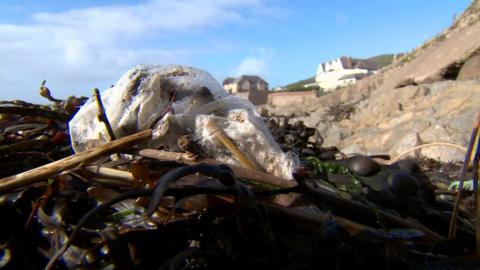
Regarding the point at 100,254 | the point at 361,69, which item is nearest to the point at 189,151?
the point at 100,254

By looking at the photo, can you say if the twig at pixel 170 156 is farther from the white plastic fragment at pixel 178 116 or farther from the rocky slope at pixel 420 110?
the rocky slope at pixel 420 110

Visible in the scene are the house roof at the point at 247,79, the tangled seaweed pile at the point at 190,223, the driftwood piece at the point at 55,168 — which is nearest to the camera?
the tangled seaweed pile at the point at 190,223

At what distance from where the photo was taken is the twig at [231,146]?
3.67 feet

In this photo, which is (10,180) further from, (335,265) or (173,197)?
(335,265)

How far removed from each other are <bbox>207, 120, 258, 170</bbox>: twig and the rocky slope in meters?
5.19

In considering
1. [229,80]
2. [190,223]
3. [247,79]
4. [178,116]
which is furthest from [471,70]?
[247,79]

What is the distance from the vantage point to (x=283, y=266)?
77 centimetres

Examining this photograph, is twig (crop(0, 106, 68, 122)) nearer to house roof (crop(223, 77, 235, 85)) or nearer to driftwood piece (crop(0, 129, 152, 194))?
driftwood piece (crop(0, 129, 152, 194))

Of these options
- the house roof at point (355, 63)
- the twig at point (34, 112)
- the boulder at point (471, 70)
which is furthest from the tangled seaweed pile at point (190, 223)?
the house roof at point (355, 63)

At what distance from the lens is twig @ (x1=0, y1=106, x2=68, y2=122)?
4.27 ft

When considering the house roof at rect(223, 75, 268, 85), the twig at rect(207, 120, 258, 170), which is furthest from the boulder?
the house roof at rect(223, 75, 268, 85)

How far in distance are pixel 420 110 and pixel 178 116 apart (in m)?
7.71

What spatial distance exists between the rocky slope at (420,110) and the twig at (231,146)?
17.0ft

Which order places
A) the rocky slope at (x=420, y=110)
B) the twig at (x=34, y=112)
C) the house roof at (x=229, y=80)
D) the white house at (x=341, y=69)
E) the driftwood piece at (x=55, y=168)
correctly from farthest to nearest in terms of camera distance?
the white house at (x=341, y=69), the house roof at (x=229, y=80), the rocky slope at (x=420, y=110), the twig at (x=34, y=112), the driftwood piece at (x=55, y=168)
